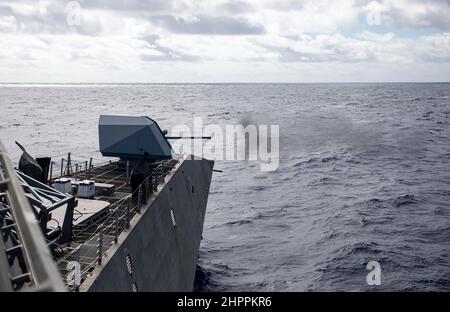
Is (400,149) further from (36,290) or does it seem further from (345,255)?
(36,290)

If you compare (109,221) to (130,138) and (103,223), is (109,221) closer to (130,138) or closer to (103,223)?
(103,223)

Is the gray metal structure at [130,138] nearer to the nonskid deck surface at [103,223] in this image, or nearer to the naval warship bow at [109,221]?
the naval warship bow at [109,221]

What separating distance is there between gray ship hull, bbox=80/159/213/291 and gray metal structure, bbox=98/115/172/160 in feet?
6.64

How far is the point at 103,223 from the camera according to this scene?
1908 cm

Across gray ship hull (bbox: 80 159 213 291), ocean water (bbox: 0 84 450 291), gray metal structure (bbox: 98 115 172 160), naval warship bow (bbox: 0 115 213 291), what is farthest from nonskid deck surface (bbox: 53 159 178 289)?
ocean water (bbox: 0 84 450 291)

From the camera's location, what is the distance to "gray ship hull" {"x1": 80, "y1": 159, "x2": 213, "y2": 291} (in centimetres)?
1502

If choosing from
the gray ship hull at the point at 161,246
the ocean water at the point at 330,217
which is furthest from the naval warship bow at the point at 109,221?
the ocean water at the point at 330,217

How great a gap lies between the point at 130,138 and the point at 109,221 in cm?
756

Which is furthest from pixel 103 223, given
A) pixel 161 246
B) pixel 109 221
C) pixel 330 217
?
pixel 330 217

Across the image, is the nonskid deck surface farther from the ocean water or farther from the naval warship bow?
the ocean water

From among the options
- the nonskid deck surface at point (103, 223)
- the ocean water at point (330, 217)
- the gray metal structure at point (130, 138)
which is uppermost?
the gray metal structure at point (130, 138)

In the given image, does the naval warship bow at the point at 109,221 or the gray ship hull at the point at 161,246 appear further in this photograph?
the gray ship hull at the point at 161,246

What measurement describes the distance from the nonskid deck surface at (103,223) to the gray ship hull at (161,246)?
42 cm

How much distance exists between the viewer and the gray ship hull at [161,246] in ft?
49.3
